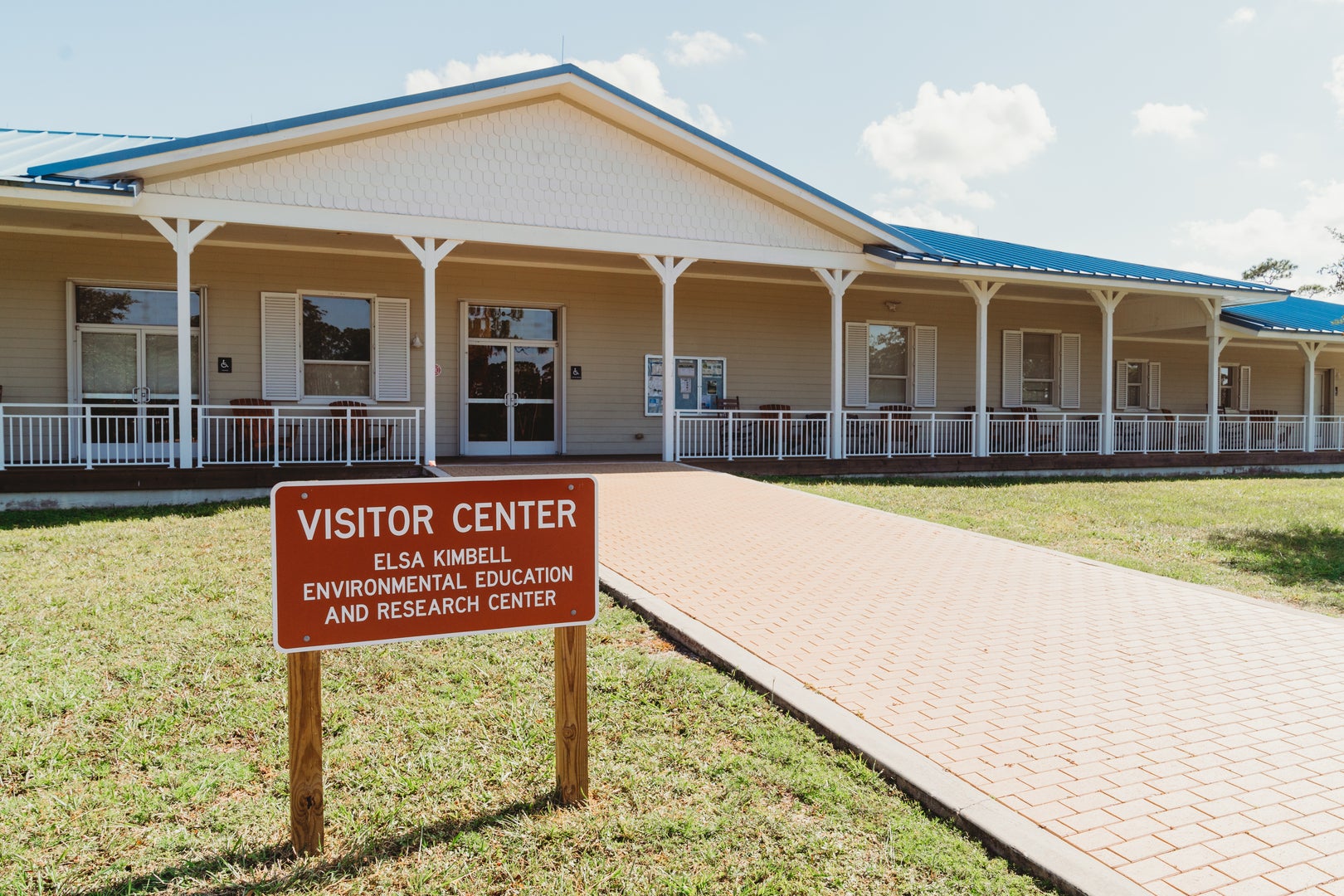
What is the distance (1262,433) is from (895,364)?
31.7ft

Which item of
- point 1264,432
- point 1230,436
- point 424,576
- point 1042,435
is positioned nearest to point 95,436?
point 424,576

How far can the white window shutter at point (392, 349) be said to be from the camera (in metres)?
14.9

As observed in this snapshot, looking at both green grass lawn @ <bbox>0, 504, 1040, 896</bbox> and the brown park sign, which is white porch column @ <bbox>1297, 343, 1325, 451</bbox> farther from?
the brown park sign

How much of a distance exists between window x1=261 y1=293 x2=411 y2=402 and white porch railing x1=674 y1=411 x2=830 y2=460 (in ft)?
16.2

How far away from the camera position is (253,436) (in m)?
12.9

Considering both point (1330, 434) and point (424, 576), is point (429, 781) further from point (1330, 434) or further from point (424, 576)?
point (1330, 434)

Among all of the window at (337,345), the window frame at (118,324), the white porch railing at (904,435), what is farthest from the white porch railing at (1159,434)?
the window frame at (118,324)

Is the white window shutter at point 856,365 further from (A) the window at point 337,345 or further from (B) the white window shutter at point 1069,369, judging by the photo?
(A) the window at point 337,345

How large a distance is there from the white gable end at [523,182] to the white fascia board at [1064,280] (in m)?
2.32

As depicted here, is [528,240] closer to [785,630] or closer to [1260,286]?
[785,630]

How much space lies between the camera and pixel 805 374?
18.0m

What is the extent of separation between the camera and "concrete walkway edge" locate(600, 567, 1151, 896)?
2.79 metres

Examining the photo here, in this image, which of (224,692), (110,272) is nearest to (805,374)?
(110,272)

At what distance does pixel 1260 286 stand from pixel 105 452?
22.1 meters
